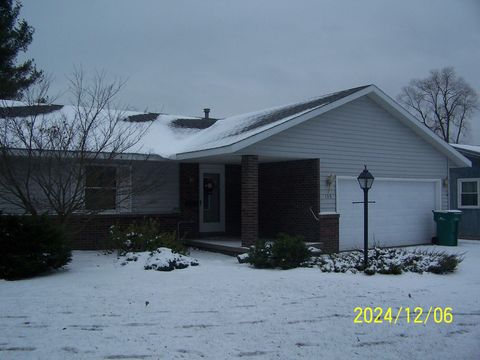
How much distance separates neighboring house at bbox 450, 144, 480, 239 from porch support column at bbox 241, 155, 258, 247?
37.9ft

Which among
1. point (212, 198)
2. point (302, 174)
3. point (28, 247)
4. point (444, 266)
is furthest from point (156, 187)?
point (444, 266)

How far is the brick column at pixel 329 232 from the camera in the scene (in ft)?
44.3

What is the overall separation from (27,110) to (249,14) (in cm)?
643

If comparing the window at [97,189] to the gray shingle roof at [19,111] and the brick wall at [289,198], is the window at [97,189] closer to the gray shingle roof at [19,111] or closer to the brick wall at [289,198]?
the gray shingle roof at [19,111]

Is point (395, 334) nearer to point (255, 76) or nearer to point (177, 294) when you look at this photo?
point (177, 294)

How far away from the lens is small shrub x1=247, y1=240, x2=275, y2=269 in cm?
1050

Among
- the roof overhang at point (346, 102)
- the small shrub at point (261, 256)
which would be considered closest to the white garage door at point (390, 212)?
the roof overhang at point (346, 102)

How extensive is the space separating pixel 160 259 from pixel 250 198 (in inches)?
131

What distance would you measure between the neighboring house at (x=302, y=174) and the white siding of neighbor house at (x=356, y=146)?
0.03 metres

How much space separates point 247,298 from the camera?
25.0 feet

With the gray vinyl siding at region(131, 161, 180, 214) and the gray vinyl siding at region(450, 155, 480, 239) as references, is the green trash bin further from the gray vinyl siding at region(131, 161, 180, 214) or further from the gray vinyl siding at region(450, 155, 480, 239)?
the gray vinyl siding at region(131, 161, 180, 214)

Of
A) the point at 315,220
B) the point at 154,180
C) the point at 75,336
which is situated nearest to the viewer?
the point at 75,336

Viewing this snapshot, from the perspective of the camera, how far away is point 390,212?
51.0 feet

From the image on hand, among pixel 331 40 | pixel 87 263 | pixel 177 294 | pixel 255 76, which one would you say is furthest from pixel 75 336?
pixel 255 76
